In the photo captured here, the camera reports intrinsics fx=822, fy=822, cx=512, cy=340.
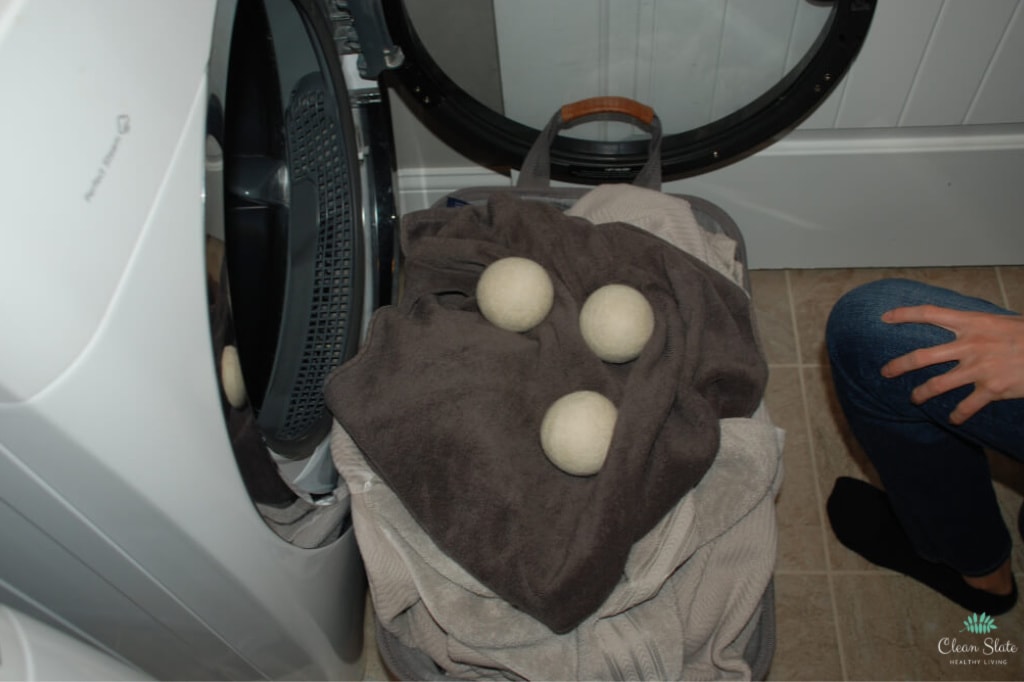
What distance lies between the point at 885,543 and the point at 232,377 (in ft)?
2.92

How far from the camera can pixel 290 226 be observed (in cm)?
79

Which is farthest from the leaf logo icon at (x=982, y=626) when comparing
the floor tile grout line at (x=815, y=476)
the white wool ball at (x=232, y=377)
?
the white wool ball at (x=232, y=377)

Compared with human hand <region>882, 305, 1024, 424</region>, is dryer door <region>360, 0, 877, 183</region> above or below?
above

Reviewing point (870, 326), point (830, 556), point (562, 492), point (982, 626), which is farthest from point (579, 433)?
point (982, 626)

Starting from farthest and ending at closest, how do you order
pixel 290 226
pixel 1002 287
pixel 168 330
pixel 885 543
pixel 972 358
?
pixel 1002 287, pixel 885 543, pixel 290 226, pixel 972 358, pixel 168 330

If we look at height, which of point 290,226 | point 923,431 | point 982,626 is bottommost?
point 982,626

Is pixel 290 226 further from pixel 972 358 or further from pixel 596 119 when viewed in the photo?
pixel 972 358

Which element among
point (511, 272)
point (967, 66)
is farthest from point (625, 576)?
point (967, 66)

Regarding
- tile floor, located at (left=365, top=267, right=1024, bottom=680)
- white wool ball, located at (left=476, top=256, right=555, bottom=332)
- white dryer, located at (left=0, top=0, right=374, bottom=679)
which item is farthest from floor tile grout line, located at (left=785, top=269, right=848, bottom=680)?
white dryer, located at (left=0, top=0, right=374, bottom=679)

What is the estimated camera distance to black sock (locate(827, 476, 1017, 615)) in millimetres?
1032

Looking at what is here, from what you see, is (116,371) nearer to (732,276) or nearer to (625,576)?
(625,576)

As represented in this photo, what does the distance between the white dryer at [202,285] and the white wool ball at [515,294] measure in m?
0.14

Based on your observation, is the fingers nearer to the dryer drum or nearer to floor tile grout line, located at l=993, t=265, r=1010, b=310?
the dryer drum

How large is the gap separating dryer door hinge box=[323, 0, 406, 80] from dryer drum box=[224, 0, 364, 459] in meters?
0.06
